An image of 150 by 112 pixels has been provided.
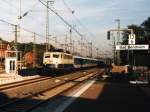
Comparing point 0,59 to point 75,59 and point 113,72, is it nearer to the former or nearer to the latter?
point 75,59

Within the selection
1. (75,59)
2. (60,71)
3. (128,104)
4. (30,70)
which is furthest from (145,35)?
(128,104)

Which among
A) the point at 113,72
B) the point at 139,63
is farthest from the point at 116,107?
the point at 139,63

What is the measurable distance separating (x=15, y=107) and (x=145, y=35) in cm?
8748

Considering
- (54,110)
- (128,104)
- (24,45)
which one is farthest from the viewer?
(24,45)

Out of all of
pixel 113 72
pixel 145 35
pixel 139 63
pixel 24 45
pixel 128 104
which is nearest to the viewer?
pixel 128 104

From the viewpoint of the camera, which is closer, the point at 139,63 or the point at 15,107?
the point at 15,107

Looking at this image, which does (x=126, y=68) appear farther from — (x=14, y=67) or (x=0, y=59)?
(x=0, y=59)

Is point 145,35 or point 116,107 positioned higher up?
point 145,35

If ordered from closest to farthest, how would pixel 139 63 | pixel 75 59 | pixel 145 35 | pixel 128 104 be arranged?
pixel 128 104, pixel 139 63, pixel 75 59, pixel 145 35

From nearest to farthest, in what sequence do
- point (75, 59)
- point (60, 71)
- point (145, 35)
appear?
1. point (60, 71)
2. point (75, 59)
3. point (145, 35)

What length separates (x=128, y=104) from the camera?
2014 cm

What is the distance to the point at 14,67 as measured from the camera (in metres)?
50.9

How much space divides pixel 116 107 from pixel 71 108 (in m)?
2.02

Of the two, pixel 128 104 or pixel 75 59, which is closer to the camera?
pixel 128 104
